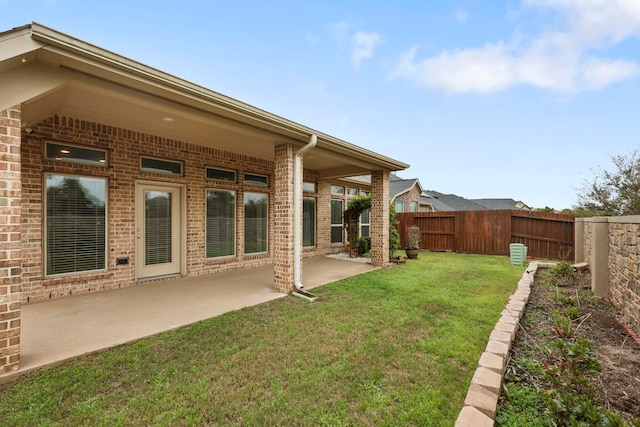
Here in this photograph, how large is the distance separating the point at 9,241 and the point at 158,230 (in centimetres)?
353

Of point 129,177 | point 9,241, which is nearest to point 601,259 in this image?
point 9,241

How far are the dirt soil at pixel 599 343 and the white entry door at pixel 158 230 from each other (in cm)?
602

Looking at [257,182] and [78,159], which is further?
[257,182]

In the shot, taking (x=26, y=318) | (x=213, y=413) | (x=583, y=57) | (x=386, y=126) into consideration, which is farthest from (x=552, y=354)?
(x=386, y=126)

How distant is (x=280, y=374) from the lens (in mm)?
2410

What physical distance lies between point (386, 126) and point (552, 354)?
1542 cm

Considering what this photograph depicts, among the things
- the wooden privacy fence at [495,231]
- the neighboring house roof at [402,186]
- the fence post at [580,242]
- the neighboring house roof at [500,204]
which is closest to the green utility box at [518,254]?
the fence post at [580,242]

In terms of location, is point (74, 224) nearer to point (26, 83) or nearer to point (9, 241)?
point (9, 241)

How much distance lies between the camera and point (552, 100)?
10.2 m

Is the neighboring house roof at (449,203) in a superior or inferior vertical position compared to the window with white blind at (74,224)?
superior

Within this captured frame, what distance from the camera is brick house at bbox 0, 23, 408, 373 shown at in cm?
239

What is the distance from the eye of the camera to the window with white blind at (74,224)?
4500 millimetres

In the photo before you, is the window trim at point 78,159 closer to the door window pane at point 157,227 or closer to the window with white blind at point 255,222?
the door window pane at point 157,227

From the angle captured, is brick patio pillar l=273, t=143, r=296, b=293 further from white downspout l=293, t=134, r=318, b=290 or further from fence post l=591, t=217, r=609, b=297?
fence post l=591, t=217, r=609, b=297
